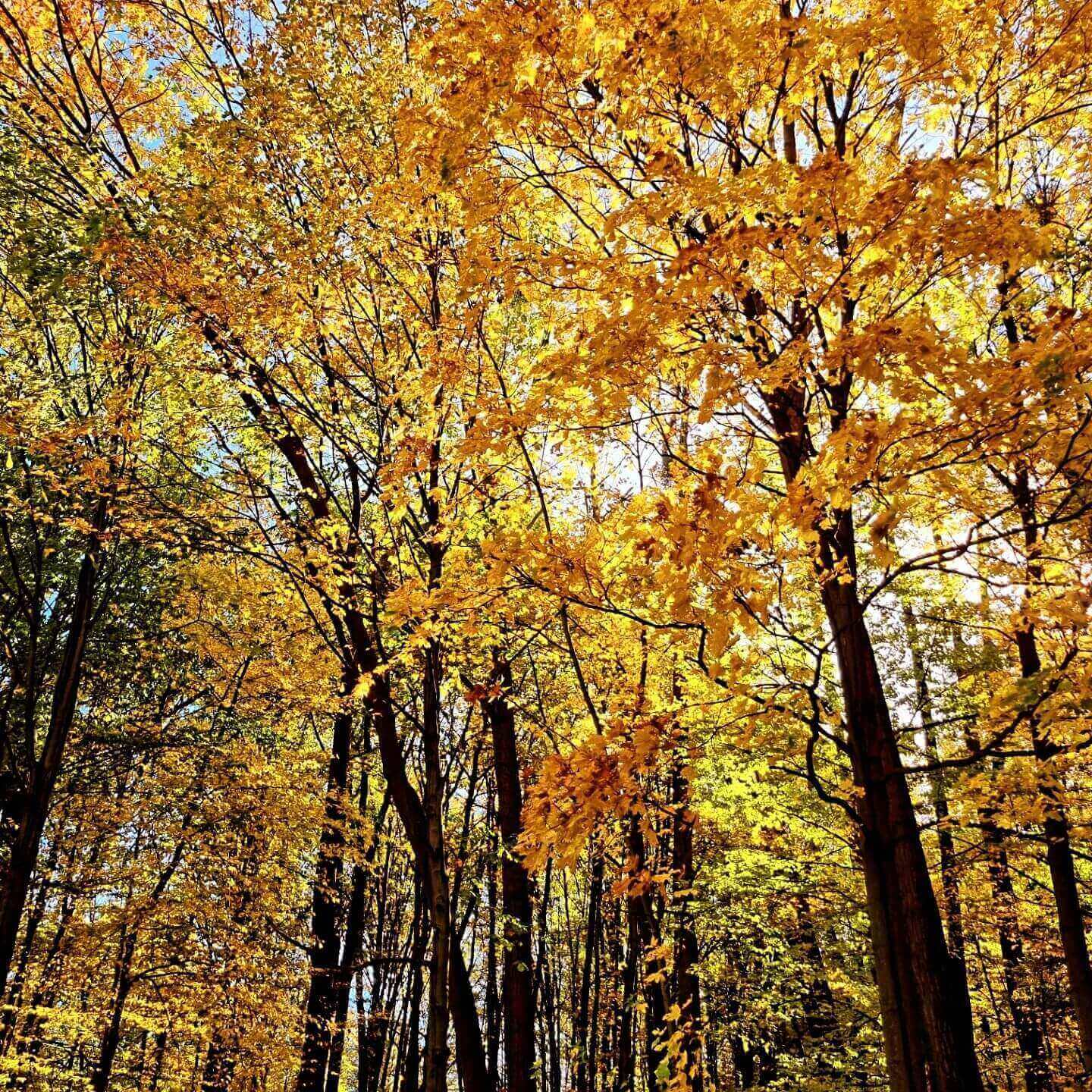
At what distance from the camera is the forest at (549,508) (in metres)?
2.73

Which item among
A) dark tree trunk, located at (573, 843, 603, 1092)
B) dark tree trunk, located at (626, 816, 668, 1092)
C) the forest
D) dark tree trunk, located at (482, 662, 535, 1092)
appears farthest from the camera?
dark tree trunk, located at (573, 843, 603, 1092)

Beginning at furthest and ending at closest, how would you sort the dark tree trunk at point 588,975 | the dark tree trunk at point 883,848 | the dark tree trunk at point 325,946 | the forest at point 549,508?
1. the dark tree trunk at point 588,975
2. the dark tree trunk at point 325,946
3. the dark tree trunk at point 883,848
4. the forest at point 549,508

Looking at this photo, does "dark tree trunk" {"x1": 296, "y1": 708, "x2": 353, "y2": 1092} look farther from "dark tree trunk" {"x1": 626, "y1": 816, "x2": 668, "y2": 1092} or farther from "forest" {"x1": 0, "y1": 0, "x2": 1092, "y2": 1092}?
"dark tree trunk" {"x1": 626, "y1": 816, "x2": 668, "y2": 1092}

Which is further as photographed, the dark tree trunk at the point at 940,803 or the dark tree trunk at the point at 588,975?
the dark tree trunk at the point at 588,975

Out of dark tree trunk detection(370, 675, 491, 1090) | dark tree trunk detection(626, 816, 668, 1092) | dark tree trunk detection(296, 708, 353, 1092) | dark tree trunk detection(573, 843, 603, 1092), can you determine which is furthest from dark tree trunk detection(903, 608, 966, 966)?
dark tree trunk detection(296, 708, 353, 1092)

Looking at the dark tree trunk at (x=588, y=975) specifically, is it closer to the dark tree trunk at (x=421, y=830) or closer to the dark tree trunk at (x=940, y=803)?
the dark tree trunk at (x=421, y=830)

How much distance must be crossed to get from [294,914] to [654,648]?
9.98 meters

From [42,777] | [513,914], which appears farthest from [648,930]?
[42,777]

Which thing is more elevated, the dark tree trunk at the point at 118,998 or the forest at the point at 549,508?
the forest at the point at 549,508

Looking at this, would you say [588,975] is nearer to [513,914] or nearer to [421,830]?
[513,914]

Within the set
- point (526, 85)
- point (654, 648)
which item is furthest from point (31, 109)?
point (654, 648)

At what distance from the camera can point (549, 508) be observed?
619 cm

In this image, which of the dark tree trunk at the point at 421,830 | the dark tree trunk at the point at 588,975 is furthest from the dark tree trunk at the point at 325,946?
the dark tree trunk at the point at 588,975

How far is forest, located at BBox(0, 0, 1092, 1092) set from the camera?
8.95 feet
